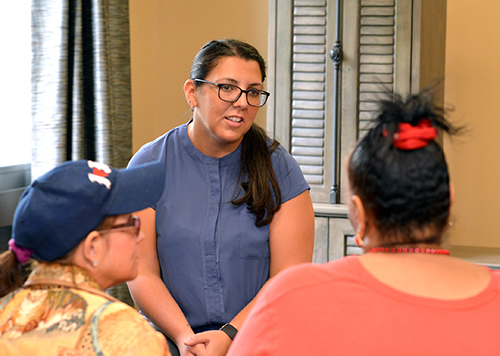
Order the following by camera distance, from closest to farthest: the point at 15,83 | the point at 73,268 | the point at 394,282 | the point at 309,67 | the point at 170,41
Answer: the point at 394,282, the point at 73,268, the point at 15,83, the point at 309,67, the point at 170,41

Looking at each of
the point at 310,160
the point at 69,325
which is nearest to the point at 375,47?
the point at 310,160

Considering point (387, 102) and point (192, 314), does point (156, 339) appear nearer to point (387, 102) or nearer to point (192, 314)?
point (387, 102)

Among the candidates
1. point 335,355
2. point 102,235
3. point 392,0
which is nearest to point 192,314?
point 102,235

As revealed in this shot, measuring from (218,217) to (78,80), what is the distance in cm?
108

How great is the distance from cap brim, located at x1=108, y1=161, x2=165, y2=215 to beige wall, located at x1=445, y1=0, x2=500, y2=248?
197cm

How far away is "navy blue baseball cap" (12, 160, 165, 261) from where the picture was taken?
2.66ft

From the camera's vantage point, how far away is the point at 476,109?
8.42 ft

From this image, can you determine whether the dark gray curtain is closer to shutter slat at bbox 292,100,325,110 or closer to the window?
the window

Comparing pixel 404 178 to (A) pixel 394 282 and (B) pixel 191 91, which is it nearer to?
(A) pixel 394 282

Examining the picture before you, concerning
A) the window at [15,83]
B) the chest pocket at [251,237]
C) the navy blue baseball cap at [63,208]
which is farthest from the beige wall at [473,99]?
the navy blue baseball cap at [63,208]

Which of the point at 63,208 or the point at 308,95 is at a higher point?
the point at 308,95

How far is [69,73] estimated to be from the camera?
219 cm

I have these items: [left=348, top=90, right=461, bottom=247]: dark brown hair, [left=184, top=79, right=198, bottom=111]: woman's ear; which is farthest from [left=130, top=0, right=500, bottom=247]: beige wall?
[left=348, top=90, right=461, bottom=247]: dark brown hair

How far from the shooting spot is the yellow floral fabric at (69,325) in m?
0.76
